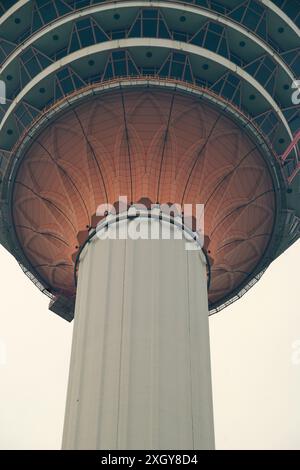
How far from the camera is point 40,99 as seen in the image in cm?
3584

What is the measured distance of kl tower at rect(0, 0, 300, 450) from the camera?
108 feet

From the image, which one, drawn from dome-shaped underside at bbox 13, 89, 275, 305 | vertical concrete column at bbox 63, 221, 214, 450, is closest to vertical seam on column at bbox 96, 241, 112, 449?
vertical concrete column at bbox 63, 221, 214, 450

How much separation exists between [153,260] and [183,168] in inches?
188

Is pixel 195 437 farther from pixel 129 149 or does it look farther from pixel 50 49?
pixel 50 49

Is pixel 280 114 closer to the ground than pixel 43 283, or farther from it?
farther from it

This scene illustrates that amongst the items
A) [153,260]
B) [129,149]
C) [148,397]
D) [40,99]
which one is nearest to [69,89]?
[40,99]

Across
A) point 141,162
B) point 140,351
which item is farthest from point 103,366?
point 141,162

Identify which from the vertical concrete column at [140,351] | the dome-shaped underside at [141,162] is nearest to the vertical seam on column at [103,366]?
the vertical concrete column at [140,351]

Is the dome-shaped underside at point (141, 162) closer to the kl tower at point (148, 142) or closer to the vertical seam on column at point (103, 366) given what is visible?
the kl tower at point (148, 142)

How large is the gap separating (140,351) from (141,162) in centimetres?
886

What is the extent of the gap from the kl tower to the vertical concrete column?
10 cm

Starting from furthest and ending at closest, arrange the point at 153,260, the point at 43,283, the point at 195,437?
the point at 43,283, the point at 153,260, the point at 195,437

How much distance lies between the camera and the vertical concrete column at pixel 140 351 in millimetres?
28250

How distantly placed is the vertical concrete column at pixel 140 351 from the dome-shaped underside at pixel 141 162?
8.06 ft
